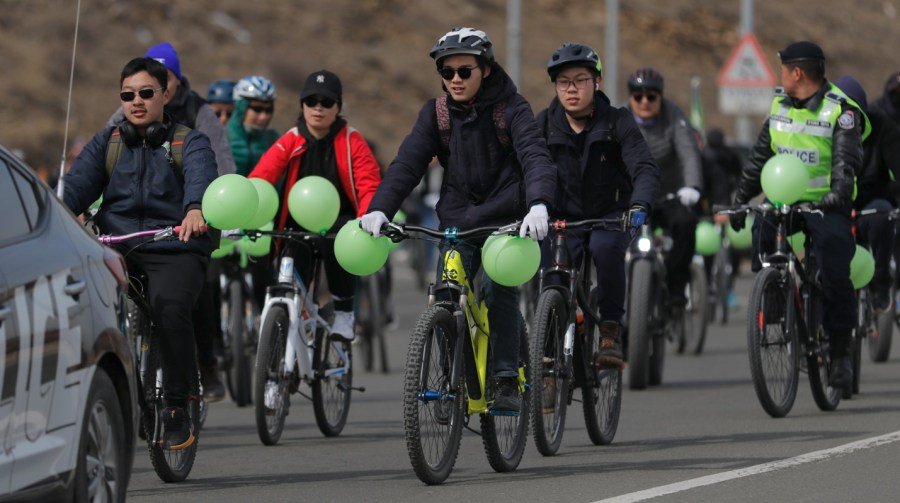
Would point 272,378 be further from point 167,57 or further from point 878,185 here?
point 878,185

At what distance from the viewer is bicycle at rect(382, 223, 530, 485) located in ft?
27.8

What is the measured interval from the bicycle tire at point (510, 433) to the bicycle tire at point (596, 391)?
0.87 m

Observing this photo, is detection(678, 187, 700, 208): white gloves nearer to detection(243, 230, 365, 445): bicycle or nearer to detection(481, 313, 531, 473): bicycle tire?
detection(243, 230, 365, 445): bicycle

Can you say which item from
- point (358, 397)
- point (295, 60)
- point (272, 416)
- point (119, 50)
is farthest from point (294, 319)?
point (295, 60)

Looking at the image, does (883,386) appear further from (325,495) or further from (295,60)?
(295,60)

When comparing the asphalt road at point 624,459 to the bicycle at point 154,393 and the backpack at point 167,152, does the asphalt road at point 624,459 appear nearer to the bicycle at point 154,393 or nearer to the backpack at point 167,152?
the bicycle at point 154,393

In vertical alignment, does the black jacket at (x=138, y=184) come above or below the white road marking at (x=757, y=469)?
above

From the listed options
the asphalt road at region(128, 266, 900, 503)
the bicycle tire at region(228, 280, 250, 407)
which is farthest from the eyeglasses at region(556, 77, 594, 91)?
the bicycle tire at region(228, 280, 250, 407)

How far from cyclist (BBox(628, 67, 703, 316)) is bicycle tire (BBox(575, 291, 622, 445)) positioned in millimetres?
3305

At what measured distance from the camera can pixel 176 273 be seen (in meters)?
8.92

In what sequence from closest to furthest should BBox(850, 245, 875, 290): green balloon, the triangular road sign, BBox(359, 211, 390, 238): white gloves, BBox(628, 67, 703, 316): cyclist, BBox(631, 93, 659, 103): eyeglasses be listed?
BBox(359, 211, 390, 238): white gloves < BBox(850, 245, 875, 290): green balloon < BBox(628, 67, 703, 316): cyclist < BBox(631, 93, 659, 103): eyeglasses < the triangular road sign

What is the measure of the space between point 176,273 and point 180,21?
1559 inches

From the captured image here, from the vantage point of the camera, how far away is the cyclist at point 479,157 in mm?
9109

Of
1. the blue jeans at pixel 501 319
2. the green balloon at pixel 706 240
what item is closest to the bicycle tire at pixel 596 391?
the blue jeans at pixel 501 319
